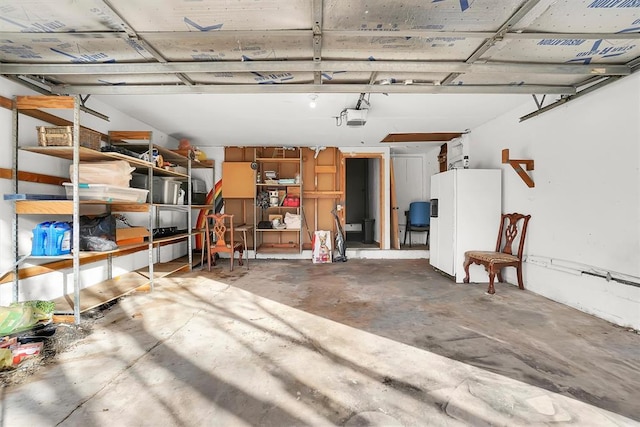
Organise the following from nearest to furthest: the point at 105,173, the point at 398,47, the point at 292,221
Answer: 1. the point at 398,47
2. the point at 105,173
3. the point at 292,221

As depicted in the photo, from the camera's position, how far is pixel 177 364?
200 centimetres

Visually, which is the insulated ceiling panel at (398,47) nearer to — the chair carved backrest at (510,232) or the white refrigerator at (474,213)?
the white refrigerator at (474,213)

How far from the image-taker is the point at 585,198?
2953 millimetres

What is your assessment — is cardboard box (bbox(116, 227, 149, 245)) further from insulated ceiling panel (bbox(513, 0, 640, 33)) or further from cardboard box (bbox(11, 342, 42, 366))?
insulated ceiling panel (bbox(513, 0, 640, 33))

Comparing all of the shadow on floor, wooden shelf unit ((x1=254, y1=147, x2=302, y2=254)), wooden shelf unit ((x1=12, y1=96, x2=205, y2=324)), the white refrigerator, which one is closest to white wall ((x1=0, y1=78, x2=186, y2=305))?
wooden shelf unit ((x1=12, y1=96, x2=205, y2=324))

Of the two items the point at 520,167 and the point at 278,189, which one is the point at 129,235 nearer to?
the point at 278,189

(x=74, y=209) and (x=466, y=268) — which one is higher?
(x=74, y=209)

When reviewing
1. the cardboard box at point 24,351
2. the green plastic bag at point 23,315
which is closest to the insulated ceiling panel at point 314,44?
the green plastic bag at point 23,315

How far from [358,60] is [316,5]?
744 mm

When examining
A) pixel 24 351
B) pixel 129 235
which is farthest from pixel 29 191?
pixel 24 351

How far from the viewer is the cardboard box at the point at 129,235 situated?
3160 millimetres

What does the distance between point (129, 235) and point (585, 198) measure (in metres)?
5.00

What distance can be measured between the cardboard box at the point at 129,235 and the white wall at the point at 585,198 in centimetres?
492

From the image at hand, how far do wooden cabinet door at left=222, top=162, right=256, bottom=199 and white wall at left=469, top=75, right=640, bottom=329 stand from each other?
4.80 meters
